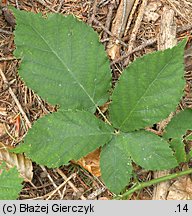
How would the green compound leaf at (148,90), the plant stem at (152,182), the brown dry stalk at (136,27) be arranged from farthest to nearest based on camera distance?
the brown dry stalk at (136,27)
the plant stem at (152,182)
the green compound leaf at (148,90)

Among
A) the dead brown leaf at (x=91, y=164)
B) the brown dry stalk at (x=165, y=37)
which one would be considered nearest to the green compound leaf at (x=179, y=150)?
the brown dry stalk at (x=165, y=37)

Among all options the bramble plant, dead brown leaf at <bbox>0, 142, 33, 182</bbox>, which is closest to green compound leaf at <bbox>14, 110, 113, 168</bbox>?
the bramble plant

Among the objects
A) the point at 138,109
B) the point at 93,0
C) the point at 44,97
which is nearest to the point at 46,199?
the point at 44,97

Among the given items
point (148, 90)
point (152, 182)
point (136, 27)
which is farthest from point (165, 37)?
point (152, 182)

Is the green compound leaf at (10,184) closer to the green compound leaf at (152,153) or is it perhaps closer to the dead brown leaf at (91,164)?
the dead brown leaf at (91,164)

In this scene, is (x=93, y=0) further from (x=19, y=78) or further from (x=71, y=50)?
(x=19, y=78)

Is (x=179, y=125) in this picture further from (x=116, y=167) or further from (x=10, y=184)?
(x=10, y=184)
